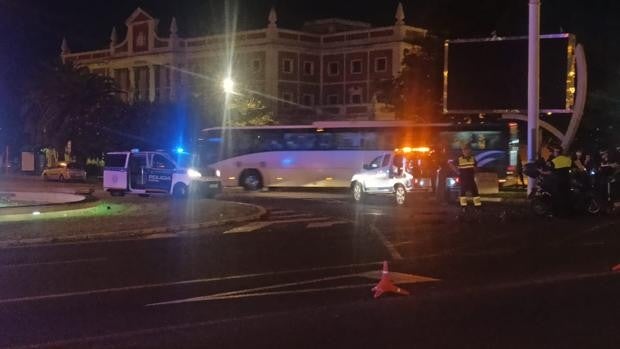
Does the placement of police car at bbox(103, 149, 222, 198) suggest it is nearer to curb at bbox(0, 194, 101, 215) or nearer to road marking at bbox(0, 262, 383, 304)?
curb at bbox(0, 194, 101, 215)

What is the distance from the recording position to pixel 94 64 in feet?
302

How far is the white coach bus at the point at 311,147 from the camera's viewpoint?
1478 inches

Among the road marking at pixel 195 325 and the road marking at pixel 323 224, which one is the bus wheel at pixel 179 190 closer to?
the road marking at pixel 323 224

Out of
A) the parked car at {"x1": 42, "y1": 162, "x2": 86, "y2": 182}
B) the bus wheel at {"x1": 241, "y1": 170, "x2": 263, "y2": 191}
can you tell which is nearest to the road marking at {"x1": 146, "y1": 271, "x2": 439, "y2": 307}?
the bus wheel at {"x1": 241, "y1": 170, "x2": 263, "y2": 191}

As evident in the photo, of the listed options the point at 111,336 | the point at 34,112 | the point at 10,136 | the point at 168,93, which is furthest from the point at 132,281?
the point at 168,93

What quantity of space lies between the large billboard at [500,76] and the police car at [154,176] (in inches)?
383

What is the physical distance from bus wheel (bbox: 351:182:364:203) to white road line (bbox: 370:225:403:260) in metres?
9.58

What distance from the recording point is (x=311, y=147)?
39.2 meters

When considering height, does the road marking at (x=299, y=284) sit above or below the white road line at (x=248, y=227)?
below

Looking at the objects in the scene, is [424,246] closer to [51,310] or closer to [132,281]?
[132,281]

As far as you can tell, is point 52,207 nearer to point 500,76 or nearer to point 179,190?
point 179,190

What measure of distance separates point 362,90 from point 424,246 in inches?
A: 2505

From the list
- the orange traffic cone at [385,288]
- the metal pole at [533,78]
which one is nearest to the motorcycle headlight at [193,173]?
the metal pole at [533,78]

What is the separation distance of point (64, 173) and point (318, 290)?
1895 inches
